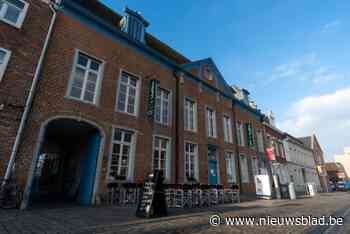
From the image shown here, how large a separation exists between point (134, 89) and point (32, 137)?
5191 mm

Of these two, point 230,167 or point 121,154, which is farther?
point 230,167

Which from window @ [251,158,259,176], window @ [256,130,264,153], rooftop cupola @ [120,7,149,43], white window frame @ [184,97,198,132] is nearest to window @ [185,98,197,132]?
white window frame @ [184,97,198,132]

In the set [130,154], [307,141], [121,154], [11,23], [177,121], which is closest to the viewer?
[11,23]

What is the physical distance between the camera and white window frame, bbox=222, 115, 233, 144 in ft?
52.3

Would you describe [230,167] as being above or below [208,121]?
below

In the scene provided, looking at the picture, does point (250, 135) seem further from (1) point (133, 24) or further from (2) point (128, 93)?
(1) point (133, 24)

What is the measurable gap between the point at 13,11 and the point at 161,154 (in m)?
8.86

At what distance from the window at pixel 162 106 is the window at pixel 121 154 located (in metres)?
2.22

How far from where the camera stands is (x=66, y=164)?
36.4 feet

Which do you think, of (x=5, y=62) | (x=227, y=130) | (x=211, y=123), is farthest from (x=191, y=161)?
(x=5, y=62)

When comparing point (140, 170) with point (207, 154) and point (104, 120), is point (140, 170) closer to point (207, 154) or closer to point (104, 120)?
point (104, 120)

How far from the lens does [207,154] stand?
13.4 meters

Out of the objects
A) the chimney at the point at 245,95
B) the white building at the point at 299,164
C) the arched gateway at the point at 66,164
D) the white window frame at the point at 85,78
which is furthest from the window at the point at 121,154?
the white building at the point at 299,164

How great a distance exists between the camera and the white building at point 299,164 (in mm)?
25198
